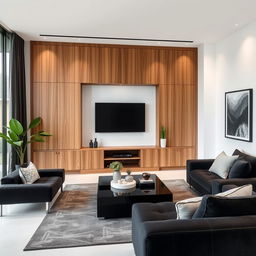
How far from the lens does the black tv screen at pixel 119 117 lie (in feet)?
20.6

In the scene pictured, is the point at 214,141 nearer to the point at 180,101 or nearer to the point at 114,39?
the point at 180,101

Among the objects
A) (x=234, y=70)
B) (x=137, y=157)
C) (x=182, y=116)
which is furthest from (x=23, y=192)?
(x=234, y=70)

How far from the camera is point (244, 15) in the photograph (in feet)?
13.9

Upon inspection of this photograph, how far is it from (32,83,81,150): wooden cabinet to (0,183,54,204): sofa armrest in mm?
2567

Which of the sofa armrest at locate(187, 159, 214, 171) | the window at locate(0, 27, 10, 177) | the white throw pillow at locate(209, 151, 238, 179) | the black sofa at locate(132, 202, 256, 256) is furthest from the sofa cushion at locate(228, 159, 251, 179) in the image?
the window at locate(0, 27, 10, 177)

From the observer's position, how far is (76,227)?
3100mm

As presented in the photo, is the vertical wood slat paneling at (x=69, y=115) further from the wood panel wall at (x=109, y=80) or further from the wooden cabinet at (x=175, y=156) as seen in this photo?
the wooden cabinet at (x=175, y=156)

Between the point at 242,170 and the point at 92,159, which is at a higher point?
the point at 242,170

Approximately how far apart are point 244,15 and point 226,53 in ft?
4.20

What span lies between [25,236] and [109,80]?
13.7 feet

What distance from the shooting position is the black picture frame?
4523mm

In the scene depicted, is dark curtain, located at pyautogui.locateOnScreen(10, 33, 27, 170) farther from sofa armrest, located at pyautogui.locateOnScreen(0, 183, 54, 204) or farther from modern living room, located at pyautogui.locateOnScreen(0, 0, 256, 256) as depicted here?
sofa armrest, located at pyautogui.locateOnScreen(0, 183, 54, 204)

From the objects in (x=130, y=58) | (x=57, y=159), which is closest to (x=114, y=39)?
(x=130, y=58)

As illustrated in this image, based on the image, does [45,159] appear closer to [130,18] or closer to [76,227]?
[76,227]
